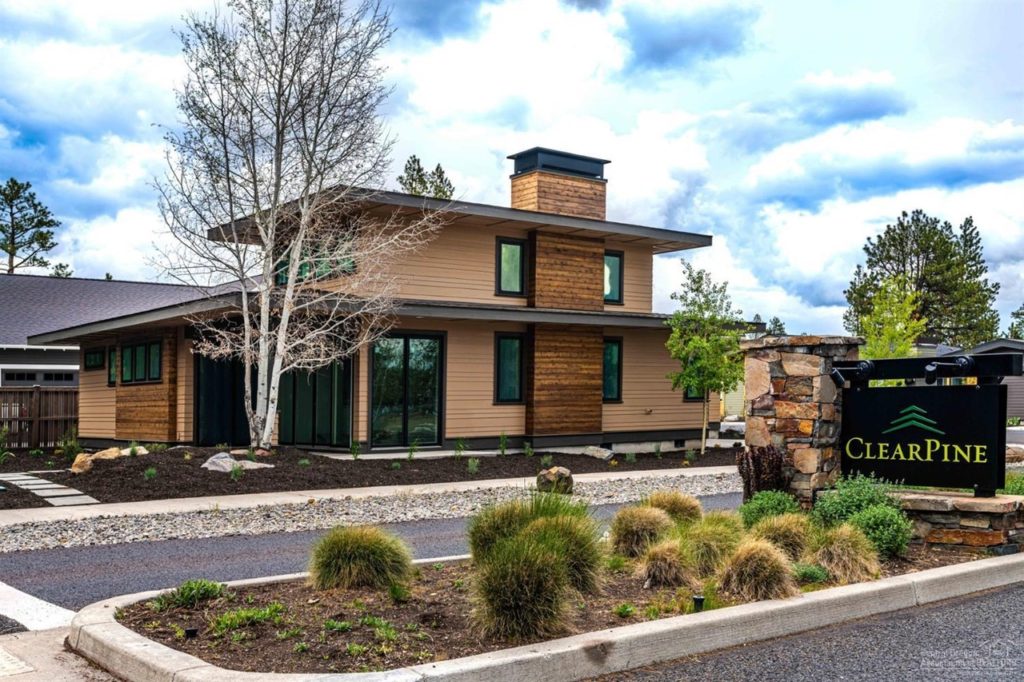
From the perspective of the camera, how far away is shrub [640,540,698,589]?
285 inches

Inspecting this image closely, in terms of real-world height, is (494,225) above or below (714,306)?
above

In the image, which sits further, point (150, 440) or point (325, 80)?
point (150, 440)

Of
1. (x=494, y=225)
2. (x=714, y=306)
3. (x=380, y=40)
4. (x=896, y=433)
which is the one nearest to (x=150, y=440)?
(x=494, y=225)

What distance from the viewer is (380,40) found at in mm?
18781

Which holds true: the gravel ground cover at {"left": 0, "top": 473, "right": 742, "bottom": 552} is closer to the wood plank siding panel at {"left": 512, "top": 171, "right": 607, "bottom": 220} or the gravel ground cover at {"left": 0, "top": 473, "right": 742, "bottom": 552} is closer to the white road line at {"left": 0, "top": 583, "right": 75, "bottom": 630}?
the white road line at {"left": 0, "top": 583, "right": 75, "bottom": 630}

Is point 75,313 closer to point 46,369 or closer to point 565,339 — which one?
point 46,369

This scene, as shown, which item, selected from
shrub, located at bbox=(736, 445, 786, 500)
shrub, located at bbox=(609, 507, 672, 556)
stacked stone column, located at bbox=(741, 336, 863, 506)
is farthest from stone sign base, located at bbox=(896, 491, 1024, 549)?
shrub, located at bbox=(609, 507, 672, 556)

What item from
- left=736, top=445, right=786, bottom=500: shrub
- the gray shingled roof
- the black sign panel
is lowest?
left=736, top=445, right=786, bottom=500: shrub

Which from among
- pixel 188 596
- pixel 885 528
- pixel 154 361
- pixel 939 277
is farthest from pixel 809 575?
pixel 939 277

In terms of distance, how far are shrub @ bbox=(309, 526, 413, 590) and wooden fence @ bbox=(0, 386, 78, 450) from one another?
20.0 m

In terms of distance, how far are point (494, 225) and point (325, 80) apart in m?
5.20

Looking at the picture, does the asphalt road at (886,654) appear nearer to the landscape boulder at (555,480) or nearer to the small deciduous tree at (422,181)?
the landscape boulder at (555,480)

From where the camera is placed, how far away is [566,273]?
902 inches

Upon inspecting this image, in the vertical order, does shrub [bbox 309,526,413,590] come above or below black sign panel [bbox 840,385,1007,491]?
below
